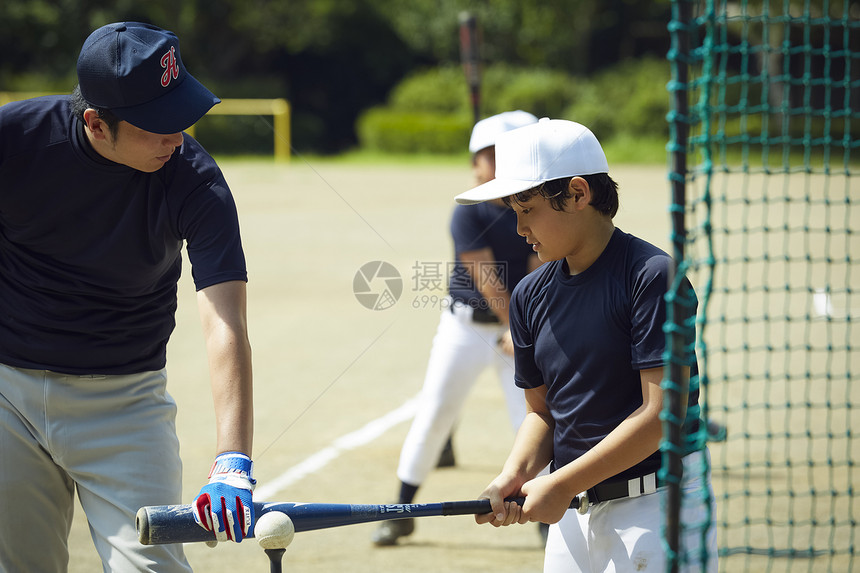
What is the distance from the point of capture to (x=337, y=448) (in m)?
5.87

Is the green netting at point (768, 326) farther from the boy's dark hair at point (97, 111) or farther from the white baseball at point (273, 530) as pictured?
the boy's dark hair at point (97, 111)

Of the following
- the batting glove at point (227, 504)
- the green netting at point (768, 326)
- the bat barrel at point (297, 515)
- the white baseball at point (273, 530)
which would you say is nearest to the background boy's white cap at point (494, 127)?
the green netting at point (768, 326)

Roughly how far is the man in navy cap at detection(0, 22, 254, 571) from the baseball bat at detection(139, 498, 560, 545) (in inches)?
12.0

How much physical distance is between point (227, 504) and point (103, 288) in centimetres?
87

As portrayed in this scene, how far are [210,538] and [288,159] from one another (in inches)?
880

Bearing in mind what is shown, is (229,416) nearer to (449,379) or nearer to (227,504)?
(227,504)

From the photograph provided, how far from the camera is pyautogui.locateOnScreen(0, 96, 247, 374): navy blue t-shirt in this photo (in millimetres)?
2670

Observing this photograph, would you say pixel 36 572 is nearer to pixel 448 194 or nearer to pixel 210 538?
pixel 210 538

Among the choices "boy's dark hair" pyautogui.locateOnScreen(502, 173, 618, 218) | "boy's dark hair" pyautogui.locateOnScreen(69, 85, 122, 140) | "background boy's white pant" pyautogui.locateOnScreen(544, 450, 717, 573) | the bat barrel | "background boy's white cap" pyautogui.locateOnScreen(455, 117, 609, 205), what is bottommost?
"background boy's white pant" pyautogui.locateOnScreen(544, 450, 717, 573)

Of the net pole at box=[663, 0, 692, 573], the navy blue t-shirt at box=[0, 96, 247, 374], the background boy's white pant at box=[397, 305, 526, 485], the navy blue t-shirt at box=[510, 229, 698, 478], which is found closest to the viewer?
the net pole at box=[663, 0, 692, 573]

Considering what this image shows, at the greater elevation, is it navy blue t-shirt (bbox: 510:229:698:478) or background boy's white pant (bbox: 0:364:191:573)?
navy blue t-shirt (bbox: 510:229:698:478)

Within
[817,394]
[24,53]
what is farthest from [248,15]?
[817,394]

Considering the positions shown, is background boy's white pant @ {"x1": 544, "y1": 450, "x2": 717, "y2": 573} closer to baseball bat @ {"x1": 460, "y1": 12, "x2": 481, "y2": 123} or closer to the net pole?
the net pole

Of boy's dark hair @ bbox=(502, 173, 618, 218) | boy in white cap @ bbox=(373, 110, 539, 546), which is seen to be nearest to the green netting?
boy's dark hair @ bbox=(502, 173, 618, 218)
